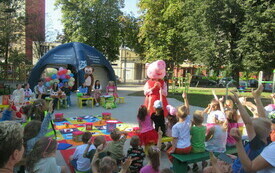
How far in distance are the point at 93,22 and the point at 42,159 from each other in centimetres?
2651

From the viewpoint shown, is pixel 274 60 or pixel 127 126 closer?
pixel 127 126

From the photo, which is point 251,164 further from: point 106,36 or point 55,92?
point 106,36

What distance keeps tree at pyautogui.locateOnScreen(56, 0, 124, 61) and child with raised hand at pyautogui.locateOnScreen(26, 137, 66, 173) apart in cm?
2470

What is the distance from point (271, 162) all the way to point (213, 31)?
48.1ft

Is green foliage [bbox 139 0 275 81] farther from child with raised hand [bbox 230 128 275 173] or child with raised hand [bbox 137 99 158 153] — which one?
child with raised hand [bbox 230 128 275 173]

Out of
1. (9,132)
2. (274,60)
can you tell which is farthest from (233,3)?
(9,132)

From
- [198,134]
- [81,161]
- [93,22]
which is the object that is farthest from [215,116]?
[93,22]

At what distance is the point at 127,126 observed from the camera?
8.23 m

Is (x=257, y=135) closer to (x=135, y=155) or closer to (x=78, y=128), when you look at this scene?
(x=135, y=155)

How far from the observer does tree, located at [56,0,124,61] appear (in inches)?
1051

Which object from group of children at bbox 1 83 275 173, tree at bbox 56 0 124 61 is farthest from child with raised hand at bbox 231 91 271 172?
tree at bbox 56 0 124 61

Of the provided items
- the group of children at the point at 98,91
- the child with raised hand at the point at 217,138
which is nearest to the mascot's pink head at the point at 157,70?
the child with raised hand at the point at 217,138

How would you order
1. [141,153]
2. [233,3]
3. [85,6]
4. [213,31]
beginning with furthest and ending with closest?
1. [85,6]
2. [213,31]
3. [233,3]
4. [141,153]

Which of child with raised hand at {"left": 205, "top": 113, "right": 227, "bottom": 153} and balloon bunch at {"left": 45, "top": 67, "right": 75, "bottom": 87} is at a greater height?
balloon bunch at {"left": 45, "top": 67, "right": 75, "bottom": 87}
